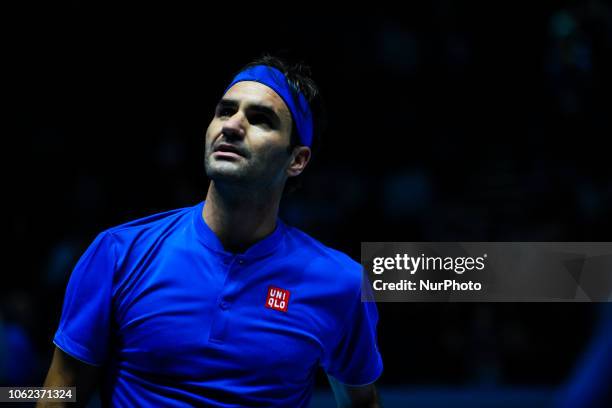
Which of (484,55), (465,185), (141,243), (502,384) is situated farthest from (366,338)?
(484,55)

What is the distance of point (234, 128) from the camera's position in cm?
225

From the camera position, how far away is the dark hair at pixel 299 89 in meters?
2.46

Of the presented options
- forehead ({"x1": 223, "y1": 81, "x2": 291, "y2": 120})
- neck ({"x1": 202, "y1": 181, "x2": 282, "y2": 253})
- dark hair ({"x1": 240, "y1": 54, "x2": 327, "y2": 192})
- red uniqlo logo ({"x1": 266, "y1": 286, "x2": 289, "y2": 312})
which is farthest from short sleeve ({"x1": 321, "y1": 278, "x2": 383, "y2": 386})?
forehead ({"x1": 223, "y1": 81, "x2": 291, "y2": 120})

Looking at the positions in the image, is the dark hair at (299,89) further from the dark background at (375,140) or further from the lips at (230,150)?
the dark background at (375,140)

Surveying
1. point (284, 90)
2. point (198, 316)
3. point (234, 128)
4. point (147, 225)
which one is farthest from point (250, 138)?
point (198, 316)

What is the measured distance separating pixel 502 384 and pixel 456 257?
1.01 meters

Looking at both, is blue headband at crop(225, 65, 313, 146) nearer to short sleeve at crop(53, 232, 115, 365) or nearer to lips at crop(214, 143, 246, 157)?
lips at crop(214, 143, 246, 157)

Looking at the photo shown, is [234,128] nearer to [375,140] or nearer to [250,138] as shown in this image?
[250,138]

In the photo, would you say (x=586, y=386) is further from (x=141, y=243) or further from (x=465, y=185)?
(x=465, y=185)

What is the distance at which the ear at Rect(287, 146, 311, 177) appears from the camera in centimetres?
247

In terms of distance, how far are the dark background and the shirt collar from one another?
2.30 m

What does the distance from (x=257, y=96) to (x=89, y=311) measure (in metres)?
0.73

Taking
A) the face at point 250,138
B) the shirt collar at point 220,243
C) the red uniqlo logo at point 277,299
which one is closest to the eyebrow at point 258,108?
the face at point 250,138

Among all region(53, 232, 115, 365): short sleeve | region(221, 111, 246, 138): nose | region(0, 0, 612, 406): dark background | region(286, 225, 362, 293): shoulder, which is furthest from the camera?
region(0, 0, 612, 406): dark background
